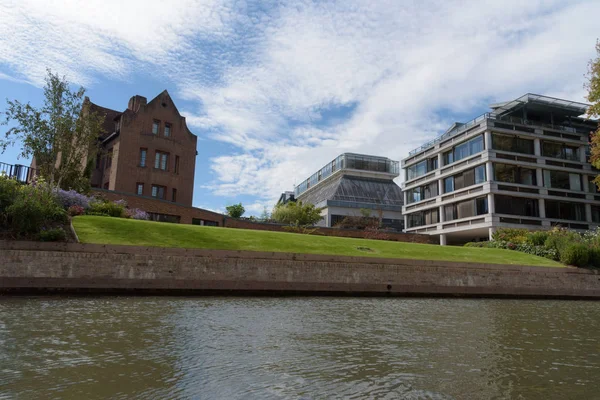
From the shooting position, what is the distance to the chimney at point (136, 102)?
40.6 metres

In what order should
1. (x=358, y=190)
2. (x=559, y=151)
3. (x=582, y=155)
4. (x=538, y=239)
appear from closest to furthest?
1. (x=538, y=239)
2. (x=559, y=151)
3. (x=582, y=155)
4. (x=358, y=190)

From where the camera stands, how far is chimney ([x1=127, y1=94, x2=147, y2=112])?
40.6 metres

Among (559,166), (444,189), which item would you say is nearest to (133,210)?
(444,189)

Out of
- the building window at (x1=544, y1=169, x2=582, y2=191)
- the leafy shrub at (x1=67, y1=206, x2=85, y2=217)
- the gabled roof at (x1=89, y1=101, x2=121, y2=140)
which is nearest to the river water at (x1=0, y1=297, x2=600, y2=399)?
the leafy shrub at (x1=67, y1=206, x2=85, y2=217)

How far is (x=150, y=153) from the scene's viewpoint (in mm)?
38656

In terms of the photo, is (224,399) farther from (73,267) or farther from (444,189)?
(444,189)

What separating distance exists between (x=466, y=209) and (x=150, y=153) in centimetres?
3552

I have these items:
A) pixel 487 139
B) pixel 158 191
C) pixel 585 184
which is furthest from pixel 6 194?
pixel 585 184

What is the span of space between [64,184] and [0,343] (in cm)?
2170

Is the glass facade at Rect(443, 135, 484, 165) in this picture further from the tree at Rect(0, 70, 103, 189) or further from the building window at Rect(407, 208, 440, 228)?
the tree at Rect(0, 70, 103, 189)

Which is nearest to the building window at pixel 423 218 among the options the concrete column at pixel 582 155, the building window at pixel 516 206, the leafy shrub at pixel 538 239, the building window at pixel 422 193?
the building window at pixel 422 193

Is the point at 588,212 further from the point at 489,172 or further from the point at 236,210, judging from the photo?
the point at 236,210

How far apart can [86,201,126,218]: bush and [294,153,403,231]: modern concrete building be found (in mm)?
42366

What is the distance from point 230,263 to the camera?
1595cm
